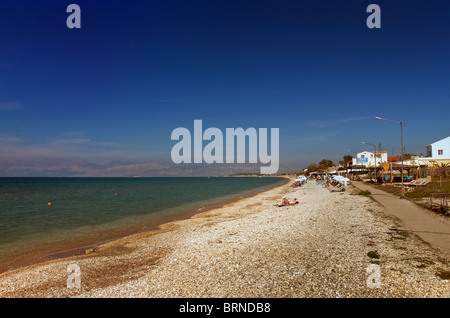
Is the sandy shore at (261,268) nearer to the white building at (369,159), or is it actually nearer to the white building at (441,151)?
the white building at (441,151)

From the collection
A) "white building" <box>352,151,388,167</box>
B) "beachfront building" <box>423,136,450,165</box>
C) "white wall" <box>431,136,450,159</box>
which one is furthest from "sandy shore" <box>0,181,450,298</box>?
"white building" <box>352,151,388,167</box>

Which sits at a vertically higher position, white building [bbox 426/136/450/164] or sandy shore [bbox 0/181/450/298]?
white building [bbox 426/136/450/164]

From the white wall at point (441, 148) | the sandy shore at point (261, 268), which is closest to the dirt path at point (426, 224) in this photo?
the sandy shore at point (261, 268)

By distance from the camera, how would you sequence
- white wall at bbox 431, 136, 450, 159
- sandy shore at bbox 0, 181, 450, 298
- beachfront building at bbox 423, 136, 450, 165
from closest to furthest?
sandy shore at bbox 0, 181, 450, 298
beachfront building at bbox 423, 136, 450, 165
white wall at bbox 431, 136, 450, 159

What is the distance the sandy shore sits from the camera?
25.2 feet

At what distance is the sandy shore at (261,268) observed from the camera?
7695 millimetres

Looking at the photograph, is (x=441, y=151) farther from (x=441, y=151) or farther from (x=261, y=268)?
(x=261, y=268)

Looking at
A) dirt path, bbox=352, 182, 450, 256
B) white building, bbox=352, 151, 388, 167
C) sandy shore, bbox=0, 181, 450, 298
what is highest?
white building, bbox=352, 151, 388, 167

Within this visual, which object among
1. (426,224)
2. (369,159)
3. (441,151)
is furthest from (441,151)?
(426,224)

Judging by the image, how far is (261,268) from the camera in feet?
30.8

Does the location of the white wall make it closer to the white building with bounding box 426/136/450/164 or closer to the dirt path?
the white building with bounding box 426/136/450/164

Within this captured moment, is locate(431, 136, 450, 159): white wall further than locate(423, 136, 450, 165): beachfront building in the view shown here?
Yes

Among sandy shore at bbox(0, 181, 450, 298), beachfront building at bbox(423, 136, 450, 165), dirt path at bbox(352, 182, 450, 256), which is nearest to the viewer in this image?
sandy shore at bbox(0, 181, 450, 298)

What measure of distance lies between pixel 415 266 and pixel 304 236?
559 centimetres
